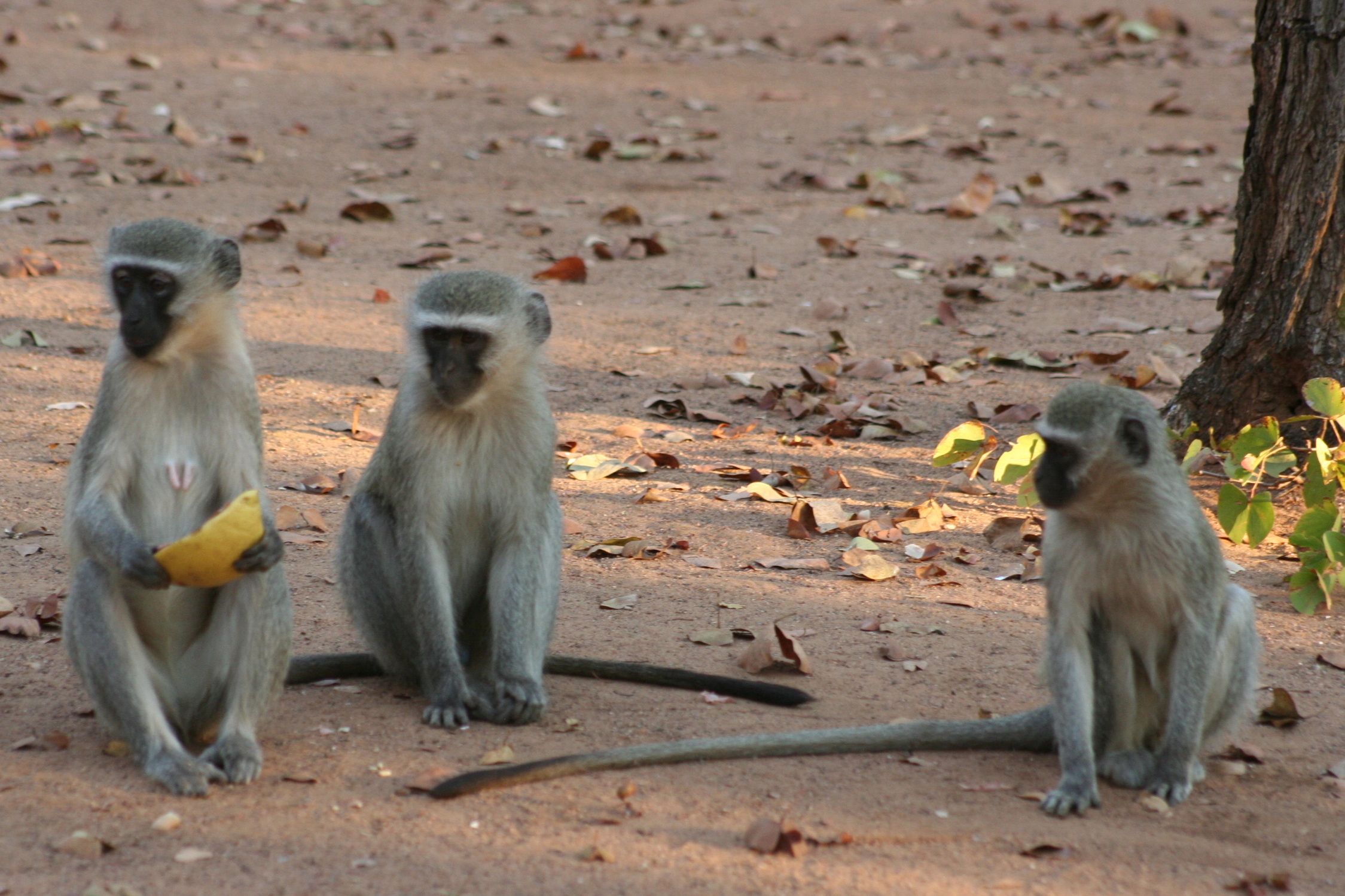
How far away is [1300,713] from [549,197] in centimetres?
831

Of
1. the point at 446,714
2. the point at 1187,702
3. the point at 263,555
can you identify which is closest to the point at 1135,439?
the point at 1187,702

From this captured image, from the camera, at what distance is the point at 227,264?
429 centimetres

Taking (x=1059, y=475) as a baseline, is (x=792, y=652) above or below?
below

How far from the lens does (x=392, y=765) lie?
411cm

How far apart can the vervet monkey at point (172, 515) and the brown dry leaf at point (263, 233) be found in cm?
593

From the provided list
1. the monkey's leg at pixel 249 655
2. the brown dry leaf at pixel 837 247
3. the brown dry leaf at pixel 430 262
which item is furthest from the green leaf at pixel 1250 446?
the brown dry leaf at pixel 430 262

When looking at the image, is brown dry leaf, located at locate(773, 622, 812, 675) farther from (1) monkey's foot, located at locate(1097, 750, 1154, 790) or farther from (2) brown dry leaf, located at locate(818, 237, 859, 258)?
(2) brown dry leaf, located at locate(818, 237, 859, 258)

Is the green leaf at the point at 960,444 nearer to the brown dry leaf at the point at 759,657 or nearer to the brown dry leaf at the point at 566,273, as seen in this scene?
the brown dry leaf at the point at 759,657

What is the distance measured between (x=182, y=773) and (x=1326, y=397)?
4.31m

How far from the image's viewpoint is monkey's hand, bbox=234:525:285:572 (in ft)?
12.7

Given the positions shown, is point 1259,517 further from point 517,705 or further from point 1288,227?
point 517,705

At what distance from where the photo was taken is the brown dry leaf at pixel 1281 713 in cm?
454

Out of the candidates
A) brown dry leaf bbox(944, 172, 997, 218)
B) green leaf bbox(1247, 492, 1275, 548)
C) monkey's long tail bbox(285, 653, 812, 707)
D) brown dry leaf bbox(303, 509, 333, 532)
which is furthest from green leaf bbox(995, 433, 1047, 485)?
brown dry leaf bbox(944, 172, 997, 218)

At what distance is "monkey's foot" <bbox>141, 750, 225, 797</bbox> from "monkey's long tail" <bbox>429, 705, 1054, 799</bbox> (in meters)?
0.64
